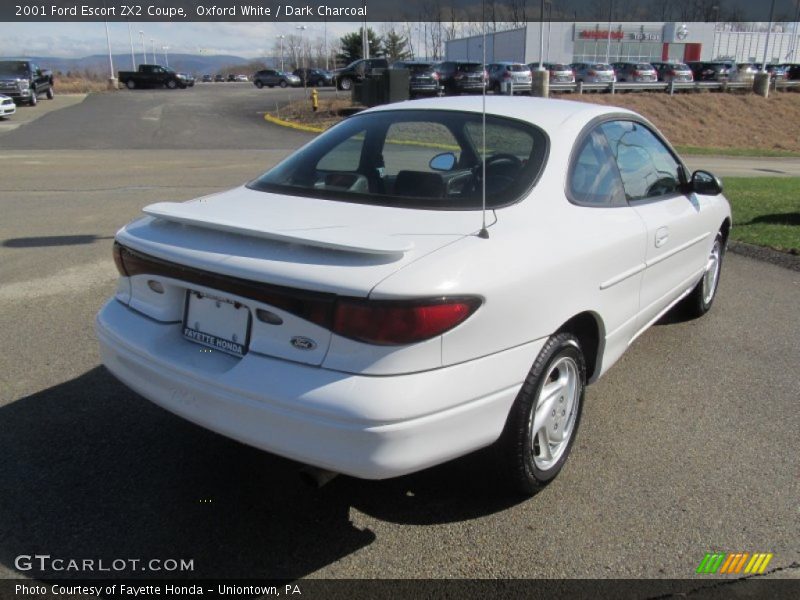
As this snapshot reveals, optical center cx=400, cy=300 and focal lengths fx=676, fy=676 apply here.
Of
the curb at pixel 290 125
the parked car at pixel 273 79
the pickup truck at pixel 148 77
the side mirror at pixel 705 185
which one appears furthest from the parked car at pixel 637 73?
the side mirror at pixel 705 185

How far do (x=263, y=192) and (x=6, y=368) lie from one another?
211 cm

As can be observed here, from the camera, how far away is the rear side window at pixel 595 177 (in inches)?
126

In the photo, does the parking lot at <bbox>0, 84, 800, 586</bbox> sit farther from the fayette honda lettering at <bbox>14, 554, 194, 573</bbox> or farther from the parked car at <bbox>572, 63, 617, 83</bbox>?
the parked car at <bbox>572, 63, 617, 83</bbox>

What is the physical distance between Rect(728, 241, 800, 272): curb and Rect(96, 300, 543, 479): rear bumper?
5.36 m

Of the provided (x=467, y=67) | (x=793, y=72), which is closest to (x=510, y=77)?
(x=467, y=67)

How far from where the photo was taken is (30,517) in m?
2.72

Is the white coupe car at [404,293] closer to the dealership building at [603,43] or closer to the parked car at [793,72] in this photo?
the parked car at [793,72]

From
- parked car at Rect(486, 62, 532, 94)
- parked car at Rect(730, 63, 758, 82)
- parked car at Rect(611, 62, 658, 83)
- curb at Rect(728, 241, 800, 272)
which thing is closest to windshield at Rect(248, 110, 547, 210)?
curb at Rect(728, 241, 800, 272)

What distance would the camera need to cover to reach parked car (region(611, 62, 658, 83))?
39.0 metres

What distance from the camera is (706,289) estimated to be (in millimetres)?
5188

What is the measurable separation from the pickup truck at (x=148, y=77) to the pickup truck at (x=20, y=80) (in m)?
21.0

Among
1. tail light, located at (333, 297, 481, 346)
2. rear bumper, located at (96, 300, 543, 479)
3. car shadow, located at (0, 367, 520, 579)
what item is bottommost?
car shadow, located at (0, 367, 520, 579)

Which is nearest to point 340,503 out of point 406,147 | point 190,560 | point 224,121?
point 190,560

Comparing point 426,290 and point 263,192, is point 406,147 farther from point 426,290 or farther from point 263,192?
point 426,290
